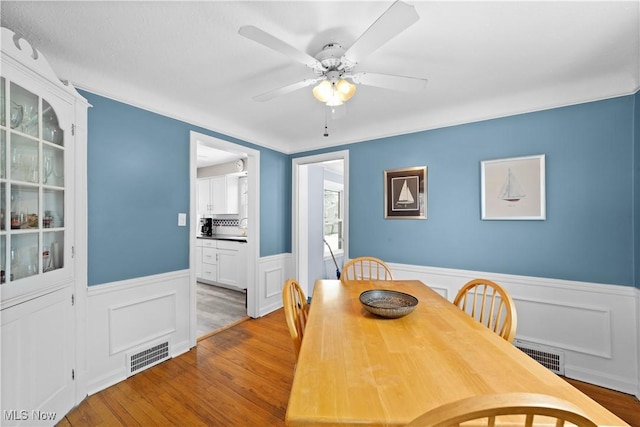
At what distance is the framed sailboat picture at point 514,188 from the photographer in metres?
2.17

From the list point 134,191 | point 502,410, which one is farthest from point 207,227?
point 502,410

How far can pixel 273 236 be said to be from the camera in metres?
3.53

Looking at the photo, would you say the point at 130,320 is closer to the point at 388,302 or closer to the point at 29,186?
the point at 29,186

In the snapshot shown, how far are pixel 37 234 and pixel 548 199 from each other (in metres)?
3.69

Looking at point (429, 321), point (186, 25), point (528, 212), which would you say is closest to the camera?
point (429, 321)

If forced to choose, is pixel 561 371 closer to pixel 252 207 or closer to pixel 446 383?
pixel 446 383

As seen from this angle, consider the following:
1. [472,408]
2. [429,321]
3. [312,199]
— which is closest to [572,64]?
[429,321]

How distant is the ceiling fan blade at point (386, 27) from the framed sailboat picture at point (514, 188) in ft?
5.81

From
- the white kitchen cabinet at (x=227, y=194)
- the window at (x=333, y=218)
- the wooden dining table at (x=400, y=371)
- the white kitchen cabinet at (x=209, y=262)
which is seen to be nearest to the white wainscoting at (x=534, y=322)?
the wooden dining table at (x=400, y=371)

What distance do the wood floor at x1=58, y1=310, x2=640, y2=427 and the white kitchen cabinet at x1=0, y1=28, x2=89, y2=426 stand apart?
0.27 m

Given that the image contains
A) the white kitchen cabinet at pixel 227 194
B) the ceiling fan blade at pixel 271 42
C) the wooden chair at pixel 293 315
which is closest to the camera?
the ceiling fan blade at pixel 271 42

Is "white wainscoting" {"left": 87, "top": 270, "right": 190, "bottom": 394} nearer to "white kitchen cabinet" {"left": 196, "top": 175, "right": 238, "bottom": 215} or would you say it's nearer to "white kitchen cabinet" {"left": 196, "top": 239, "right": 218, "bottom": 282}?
"white kitchen cabinet" {"left": 196, "top": 239, "right": 218, "bottom": 282}

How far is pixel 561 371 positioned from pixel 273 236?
3146mm

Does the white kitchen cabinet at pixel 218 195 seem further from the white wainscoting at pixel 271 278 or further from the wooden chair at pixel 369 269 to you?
the wooden chair at pixel 369 269
